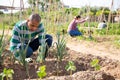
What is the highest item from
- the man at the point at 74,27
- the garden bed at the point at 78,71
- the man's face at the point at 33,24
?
the man's face at the point at 33,24

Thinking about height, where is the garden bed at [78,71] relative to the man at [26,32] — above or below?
below

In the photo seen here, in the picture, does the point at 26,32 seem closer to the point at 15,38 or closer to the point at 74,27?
the point at 15,38

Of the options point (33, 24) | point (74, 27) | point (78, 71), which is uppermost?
point (33, 24)

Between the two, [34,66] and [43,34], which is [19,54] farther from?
[43,34]

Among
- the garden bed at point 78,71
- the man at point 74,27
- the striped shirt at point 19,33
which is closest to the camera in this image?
the garden bed at point 78,71

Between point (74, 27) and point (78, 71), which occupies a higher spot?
point (78, 71)

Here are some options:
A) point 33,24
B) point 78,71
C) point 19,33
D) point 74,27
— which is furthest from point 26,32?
point 74,27

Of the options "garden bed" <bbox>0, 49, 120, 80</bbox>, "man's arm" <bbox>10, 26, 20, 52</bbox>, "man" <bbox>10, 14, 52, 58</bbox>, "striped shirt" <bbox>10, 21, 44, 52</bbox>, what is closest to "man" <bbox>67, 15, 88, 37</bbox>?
"garden bed" <bbox>0, 49, 120, 80</bbox>

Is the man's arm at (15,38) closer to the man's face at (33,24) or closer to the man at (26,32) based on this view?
the man at (26,32)

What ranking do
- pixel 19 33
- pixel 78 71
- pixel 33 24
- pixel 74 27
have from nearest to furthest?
1. pixel 78 71
2. pixel 33 24
3. pixel 19 33
4. pixel 74 27

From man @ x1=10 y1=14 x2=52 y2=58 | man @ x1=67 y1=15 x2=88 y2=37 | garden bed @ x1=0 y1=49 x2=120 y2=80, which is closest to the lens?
garden bed @ x1=0 y1=49 x2=120 y2=80

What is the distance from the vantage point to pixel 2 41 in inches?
169

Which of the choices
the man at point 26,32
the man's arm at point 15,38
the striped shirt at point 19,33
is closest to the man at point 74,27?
the man at point 26,32

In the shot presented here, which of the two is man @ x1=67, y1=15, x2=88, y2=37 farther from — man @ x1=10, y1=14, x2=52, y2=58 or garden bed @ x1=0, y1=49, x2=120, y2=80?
man @ x1=10, y1=14, x2=52, y2=58
